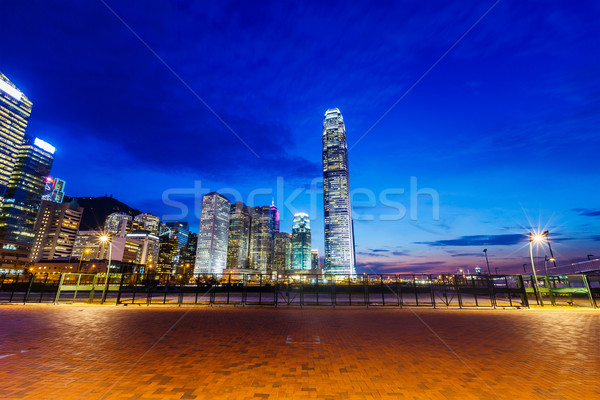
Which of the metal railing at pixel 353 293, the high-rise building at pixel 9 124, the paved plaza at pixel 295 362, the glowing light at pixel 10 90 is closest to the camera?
the paved plaza at pixel 295 362

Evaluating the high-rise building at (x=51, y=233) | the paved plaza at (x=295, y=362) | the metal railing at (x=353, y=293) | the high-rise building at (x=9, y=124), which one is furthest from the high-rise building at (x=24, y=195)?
the paved plaza at (x=295, y=362)

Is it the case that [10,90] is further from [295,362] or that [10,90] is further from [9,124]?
[295,362]

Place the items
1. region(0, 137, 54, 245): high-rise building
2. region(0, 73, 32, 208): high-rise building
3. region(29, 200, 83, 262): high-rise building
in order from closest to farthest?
region(0, 137, 54, 245): high-rise building < region(0, 73, 32, 208): high-rise building < region(29, 200, 83, 262): high-rise building

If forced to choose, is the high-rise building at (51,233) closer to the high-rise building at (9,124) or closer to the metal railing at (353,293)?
the high-rise building at (9,124)

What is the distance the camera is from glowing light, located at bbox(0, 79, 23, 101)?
543ft

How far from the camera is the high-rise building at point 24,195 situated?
159375 millimetres

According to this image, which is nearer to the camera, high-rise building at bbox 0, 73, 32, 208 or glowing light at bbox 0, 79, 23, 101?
high-rise building at bbox 0, 73, 32, 208

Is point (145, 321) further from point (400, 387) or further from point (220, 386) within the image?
point (400, 387)

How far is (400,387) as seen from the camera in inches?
181

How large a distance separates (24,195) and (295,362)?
253 metres

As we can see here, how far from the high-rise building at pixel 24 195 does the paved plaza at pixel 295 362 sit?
200621 mm

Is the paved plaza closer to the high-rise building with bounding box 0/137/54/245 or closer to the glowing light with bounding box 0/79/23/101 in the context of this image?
the high-rise building with bounding box 0/137/54/245

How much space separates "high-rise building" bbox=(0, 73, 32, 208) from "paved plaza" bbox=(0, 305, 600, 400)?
229 metres

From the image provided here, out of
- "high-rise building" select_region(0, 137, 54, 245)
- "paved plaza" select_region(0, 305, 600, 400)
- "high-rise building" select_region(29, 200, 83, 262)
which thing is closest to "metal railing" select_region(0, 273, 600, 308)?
"paved plaza" select_region(0, 305, 600, 400)
